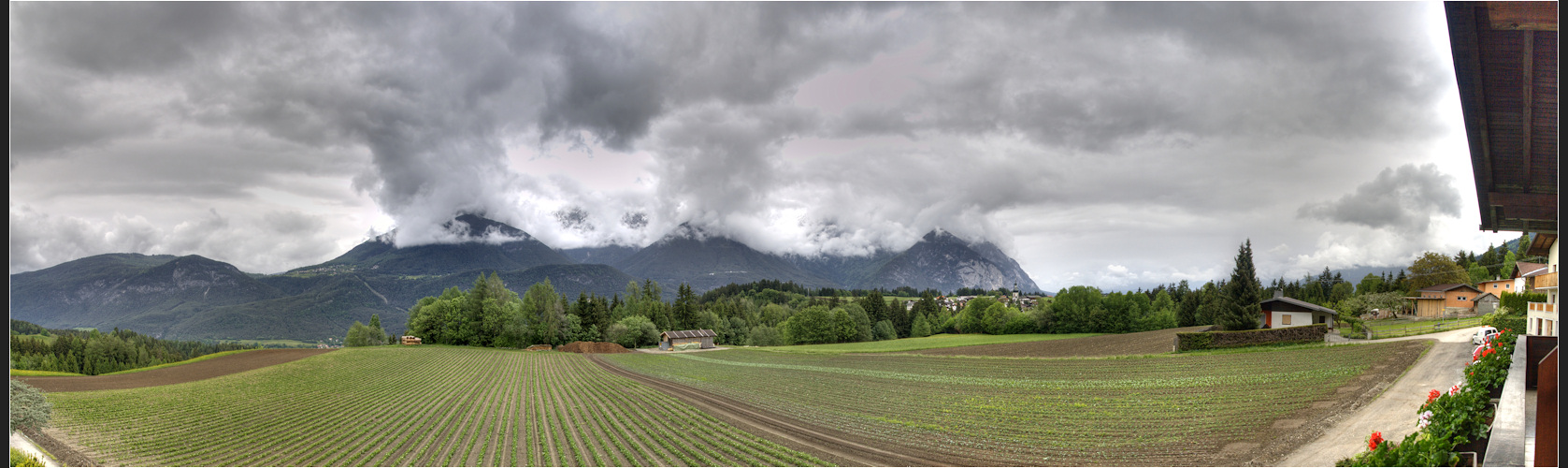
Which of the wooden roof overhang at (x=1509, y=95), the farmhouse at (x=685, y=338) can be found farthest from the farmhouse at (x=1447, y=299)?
the farmhouse at (x=685, y=338)

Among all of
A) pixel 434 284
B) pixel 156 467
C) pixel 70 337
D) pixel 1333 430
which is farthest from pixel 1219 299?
pixel 434 284

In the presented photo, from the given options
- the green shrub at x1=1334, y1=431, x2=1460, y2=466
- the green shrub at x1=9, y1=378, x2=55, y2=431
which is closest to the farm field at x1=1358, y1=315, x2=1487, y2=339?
the green shrub at x1=1334, y1=431, x2=1460, y2=466

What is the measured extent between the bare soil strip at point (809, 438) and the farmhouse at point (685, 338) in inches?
1410

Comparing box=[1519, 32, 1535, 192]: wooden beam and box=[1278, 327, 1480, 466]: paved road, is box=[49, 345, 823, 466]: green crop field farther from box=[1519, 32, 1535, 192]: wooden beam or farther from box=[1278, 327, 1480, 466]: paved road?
box=[1519, 32, 1535, 192]: wooden beam

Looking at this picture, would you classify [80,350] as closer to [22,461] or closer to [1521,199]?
[22,461]

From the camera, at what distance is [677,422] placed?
12.6 meters

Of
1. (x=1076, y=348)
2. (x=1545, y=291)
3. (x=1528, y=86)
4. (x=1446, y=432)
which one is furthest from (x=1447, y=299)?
(x=1446, y=432)

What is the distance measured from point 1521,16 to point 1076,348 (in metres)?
23.6

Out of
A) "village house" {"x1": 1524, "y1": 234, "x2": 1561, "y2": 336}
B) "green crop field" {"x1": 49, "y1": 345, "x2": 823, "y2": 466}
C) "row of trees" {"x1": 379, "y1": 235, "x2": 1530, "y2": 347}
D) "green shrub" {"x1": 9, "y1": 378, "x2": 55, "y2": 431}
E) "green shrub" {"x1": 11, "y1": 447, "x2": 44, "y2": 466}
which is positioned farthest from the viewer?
"row of trees" {"x1": 379, "y1": 235, "x2": 1530, "y2": 347}

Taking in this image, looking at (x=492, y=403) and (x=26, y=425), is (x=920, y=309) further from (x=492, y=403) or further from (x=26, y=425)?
(x=26, y=425)

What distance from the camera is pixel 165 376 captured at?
1705 cm

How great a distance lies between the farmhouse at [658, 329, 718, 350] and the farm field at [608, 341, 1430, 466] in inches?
1284

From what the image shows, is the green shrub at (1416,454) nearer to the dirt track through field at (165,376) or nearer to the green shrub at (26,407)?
the green shrub at (26,407)

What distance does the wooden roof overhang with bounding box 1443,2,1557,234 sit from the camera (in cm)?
486
